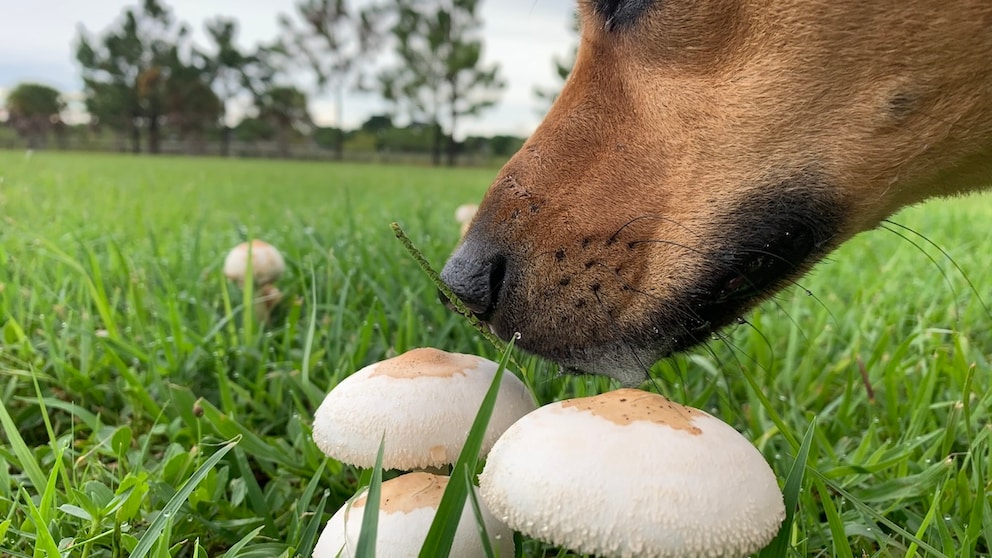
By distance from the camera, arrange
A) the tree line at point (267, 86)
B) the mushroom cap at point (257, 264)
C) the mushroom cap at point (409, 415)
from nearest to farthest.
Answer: the mushroom cap at point (409, 415) → the mushroom cap at point (257, 264) → the tree line at point (267, 86)

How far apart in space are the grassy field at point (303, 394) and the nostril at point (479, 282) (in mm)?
260

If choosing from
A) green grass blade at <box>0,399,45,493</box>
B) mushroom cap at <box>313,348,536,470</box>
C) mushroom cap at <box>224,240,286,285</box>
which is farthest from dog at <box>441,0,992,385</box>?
mushroom cap at <box>224,240,286,285</box>

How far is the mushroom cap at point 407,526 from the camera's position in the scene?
3.09 ft

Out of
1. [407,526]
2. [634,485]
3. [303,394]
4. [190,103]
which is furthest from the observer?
[190,103]

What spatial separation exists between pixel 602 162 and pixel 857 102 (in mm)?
476

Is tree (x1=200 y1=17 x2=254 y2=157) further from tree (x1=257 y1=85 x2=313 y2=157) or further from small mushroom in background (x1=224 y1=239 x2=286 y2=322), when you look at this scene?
small mushroom in background (x1=224 y1=239 x2=286 y2=322)

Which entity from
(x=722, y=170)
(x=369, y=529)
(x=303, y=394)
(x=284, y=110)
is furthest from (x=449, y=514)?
(x=284, y=110)

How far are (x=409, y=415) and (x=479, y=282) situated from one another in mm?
426

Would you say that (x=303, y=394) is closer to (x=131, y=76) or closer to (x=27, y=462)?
(x=27, y=462)

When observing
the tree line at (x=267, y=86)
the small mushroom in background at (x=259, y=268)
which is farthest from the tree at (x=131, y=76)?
the small mushroom in background at (x=259, y=268)

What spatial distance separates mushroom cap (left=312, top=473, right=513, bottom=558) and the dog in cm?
49

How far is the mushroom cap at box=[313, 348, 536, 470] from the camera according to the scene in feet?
3.50

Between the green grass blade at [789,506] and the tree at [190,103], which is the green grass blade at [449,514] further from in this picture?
the tree at [190,103]

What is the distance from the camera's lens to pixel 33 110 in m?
43.8
